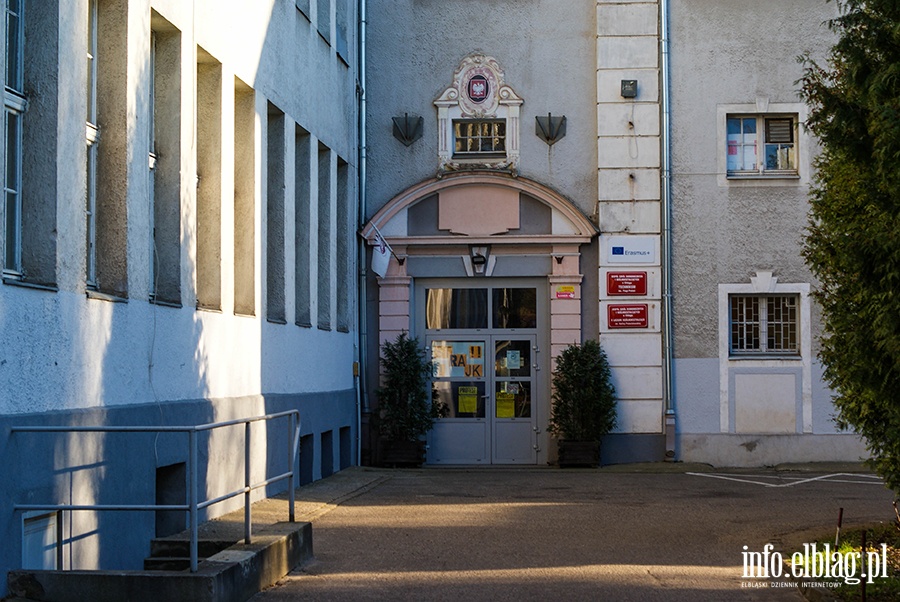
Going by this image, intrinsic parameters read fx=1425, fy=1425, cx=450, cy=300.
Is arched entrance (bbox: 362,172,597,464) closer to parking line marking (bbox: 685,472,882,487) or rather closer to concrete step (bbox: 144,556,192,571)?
parking line marking (bbox: 685,472,882,487)

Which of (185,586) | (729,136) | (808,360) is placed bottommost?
(185,586)

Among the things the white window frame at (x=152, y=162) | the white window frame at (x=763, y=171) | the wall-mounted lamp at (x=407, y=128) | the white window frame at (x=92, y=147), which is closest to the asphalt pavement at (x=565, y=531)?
the white window frame at (x=152, y=162)

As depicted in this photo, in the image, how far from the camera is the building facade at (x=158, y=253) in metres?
9.89

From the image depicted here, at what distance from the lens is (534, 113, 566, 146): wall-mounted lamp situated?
2305 centimetres

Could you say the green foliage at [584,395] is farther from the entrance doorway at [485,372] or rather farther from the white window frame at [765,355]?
the white window frame at [765,355]

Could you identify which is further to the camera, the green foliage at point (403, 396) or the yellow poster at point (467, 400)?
the yellow poster at point (467, 400)

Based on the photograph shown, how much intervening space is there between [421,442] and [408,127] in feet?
16.7

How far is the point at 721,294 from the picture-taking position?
900 inches

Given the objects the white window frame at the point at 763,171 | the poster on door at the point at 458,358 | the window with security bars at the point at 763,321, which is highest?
the white window frame at the point at 763,171

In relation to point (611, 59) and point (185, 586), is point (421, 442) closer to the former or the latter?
point (611, 59)

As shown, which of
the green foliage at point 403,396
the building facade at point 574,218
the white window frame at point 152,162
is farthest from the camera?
the building facade at point 574,218

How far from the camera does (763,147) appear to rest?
75.8 ft

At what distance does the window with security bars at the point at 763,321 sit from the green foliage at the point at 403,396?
202 inches

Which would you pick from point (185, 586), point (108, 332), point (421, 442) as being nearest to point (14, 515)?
point (185, 586)
